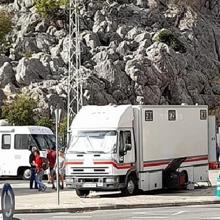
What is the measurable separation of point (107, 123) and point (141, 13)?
→ 196ft

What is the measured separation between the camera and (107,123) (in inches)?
1032

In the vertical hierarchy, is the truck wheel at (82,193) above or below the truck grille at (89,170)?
below

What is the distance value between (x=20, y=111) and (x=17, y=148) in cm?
2213

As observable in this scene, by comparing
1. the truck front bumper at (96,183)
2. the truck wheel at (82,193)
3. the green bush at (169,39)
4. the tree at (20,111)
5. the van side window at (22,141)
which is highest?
the green bush at (169,39)

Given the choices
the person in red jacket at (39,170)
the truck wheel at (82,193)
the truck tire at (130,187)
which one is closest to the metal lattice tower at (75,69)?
the person in red jacket at (39,170)

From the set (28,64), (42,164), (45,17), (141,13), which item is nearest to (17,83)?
(28,64)

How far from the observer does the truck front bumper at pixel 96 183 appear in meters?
25.8

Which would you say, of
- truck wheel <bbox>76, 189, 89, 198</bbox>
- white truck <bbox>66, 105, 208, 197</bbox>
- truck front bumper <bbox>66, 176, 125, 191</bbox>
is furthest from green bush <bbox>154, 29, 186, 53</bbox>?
truck front bumper <bbox>66, 176, 125, 191</bbox>

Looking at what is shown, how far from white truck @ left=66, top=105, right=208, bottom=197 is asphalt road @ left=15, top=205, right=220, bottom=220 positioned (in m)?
3.31

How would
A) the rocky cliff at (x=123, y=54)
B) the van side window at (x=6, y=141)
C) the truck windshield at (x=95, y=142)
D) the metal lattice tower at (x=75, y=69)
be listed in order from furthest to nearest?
1. the rocky cliff at (x=123, y=54)
2. the metal lattice tower at (x=75, y=69)
3. the van side window at (x=6, y=141)
4. the truck windshield at (x=95, y=142)

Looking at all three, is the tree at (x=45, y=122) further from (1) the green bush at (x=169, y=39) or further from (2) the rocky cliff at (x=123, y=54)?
(1) the green bush at (x=169, y=39)

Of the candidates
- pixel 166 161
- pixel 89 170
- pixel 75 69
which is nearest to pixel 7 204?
pixel 89 170

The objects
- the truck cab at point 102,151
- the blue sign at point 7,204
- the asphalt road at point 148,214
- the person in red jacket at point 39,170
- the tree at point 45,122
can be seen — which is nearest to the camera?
the blue sign at point 7,204

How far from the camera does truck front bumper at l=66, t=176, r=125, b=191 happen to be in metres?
25.8
